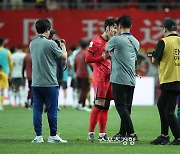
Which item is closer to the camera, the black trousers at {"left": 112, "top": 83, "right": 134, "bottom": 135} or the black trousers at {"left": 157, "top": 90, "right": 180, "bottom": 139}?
the black trousers at {"left": 157, "top": 90, "right": 180, "bottom": 139}

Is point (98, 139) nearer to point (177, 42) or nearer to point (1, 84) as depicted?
point (177, 42)

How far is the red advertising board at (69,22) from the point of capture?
3281cm

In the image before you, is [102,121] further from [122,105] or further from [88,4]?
[88,4]

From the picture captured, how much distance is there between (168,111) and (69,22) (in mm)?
19252

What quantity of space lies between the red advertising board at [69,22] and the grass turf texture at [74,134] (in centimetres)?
813

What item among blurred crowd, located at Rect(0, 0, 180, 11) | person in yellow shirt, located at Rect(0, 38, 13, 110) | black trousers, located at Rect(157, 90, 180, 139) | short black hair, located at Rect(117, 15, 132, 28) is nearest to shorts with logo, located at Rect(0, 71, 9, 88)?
person in yellow shirt, located at Rect(0, 38, 13, 110)

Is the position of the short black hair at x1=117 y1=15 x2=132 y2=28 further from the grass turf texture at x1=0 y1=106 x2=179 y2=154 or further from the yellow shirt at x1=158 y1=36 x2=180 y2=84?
the grass turf texture at x1=0 y1=106 x2=179 y2=154

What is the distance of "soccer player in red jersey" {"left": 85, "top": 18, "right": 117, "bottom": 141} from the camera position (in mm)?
15305

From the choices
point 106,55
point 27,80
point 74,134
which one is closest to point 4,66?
point 27,80

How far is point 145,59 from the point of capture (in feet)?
111

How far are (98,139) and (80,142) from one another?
62 cm

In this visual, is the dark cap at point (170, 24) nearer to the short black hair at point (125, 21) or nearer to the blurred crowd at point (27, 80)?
the short black hair at point (125, 21)

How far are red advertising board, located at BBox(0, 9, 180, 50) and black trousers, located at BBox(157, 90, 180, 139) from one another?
18.6 meters

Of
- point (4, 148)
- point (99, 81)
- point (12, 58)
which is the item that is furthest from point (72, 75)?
point (4, 148)
